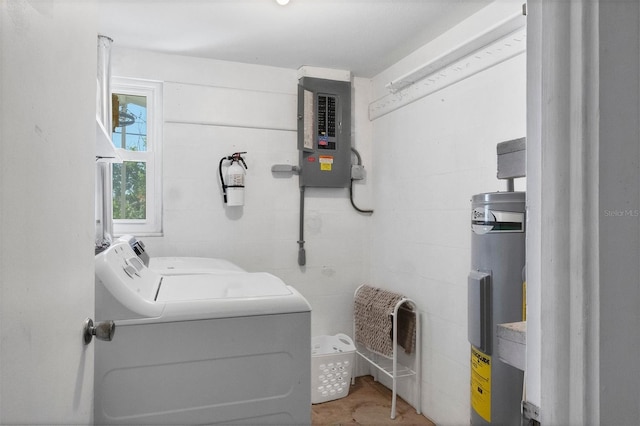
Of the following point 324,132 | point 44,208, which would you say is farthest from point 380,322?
point 44,208

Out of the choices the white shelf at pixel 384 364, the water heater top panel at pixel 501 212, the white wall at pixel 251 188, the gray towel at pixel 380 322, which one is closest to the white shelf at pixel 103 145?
the white wall at pixel 251 188

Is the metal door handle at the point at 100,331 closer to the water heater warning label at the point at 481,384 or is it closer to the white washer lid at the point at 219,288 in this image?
the white washer lid at the point at 219,288

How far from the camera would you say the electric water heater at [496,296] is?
131cm

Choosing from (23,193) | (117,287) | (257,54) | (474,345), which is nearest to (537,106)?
(23,193)

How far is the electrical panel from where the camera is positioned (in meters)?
2.98

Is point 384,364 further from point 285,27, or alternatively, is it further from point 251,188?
point 285,27

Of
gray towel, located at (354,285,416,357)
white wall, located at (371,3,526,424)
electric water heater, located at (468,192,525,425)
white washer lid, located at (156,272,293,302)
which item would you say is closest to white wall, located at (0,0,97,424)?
white washer lid, located at (156,272,293,302)

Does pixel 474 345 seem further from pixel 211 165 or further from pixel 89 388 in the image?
pixel 211 165

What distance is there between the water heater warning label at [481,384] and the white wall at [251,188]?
178cm

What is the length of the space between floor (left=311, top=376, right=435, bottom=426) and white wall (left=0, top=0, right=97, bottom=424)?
1957 mm

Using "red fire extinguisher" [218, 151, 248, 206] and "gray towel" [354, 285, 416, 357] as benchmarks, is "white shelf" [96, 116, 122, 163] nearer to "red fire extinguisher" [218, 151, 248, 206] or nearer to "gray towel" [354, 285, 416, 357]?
"red fire extinguisher" [218, 151, 248, 206]

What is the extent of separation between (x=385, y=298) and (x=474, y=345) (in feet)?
4.60

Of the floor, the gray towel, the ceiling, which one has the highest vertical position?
the ceiling

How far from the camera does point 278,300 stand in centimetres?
148
